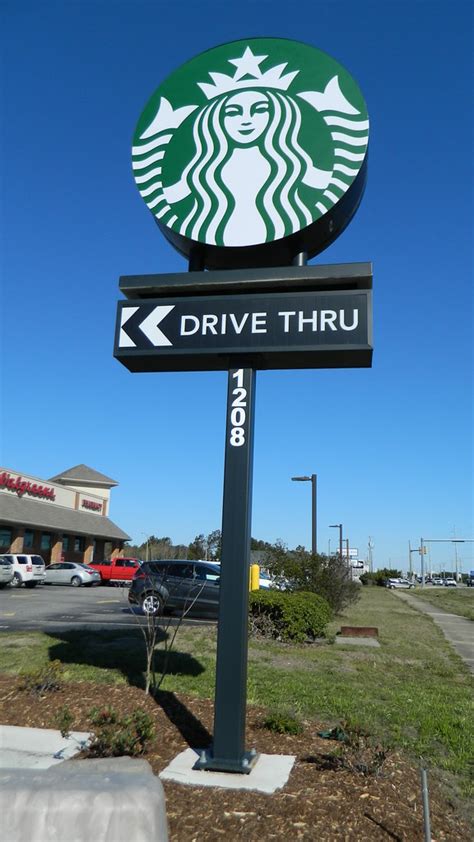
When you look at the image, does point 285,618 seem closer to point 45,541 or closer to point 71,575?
point 71,575

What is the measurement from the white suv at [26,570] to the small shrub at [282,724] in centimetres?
2452

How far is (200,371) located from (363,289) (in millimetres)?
1773

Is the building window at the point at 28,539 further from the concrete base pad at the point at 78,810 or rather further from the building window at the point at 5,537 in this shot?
the concrete base pad at the point at 78,810

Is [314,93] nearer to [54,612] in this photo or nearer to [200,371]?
[200,371]

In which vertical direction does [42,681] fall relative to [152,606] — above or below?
below

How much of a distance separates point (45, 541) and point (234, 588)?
1467 inches

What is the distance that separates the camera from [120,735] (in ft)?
16.3

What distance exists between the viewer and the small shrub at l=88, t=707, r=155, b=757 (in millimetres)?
4898

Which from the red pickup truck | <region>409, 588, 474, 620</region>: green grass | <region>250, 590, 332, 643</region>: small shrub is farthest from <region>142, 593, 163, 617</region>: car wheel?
the red pickup truck

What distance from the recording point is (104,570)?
1430 inches

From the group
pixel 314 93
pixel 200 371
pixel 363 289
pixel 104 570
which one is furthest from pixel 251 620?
pixel 104 570

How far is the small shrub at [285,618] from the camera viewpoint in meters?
12.3

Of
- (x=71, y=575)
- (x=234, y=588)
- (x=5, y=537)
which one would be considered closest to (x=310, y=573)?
(x=234, y=588)

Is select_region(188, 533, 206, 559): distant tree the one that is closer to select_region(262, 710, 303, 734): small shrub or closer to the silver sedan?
the silver sedan
